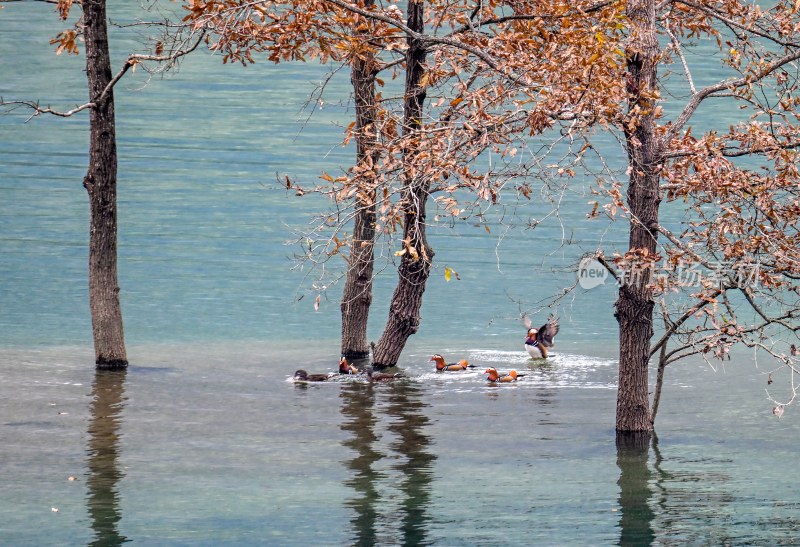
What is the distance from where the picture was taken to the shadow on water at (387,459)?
1377cm

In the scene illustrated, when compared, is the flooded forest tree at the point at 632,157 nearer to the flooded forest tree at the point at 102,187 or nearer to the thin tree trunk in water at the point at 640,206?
the thin tree trunk in water at the point at 640,206

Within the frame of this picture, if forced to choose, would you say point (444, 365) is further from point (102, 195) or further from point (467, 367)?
point (102, 195)

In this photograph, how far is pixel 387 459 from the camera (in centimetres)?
1655

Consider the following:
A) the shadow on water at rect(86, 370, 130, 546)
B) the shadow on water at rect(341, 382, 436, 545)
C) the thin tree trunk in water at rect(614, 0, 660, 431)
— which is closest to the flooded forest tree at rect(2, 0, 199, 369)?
the shadow on water at rect(86, 370, 130, 546)

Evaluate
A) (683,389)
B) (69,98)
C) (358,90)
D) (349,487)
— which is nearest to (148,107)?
(69,98)

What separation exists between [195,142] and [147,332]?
23.4 m

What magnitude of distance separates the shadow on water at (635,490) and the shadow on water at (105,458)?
5.00 meters

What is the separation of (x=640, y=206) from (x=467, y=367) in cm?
707

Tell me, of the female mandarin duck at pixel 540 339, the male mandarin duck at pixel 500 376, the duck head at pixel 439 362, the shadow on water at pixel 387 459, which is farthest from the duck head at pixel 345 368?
the female mandarin duck at pixel 540 339

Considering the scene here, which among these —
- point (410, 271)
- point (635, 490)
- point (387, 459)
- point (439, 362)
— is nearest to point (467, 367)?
point (439, 362)

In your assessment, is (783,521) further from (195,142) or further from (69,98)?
(69,98)

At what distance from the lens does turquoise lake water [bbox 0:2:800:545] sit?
46.0 feet

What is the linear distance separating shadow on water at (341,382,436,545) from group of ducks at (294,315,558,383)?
456 millimetres

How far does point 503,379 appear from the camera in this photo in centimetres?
2195
